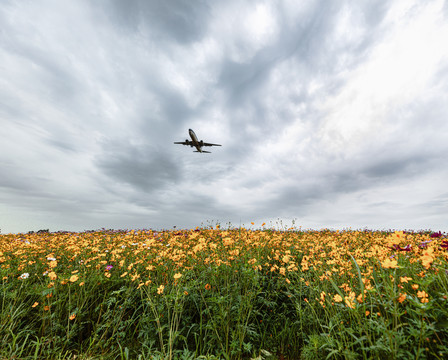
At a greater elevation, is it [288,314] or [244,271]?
[244,271]


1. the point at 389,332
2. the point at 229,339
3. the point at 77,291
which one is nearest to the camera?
the point at 389,332

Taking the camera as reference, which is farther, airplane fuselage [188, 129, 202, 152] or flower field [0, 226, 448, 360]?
airplane fuselage [188, 129, 202, 152]

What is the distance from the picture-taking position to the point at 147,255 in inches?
187

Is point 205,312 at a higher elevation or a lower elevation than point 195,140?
lower

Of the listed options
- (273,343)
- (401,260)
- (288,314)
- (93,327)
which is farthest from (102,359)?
(401,260)

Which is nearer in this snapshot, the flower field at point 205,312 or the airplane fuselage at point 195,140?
the flower field at point 205,312

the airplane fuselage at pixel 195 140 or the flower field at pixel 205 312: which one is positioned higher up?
the airplane fuselage at pixel 195 140

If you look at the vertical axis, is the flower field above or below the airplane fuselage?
below

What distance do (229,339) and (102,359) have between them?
1.66m

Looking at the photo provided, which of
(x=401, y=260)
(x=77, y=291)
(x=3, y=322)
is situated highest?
(x=401, y=260)

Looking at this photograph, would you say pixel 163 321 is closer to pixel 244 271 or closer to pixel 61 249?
pixel 244 271

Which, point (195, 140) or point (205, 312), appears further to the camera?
point (195, 140)

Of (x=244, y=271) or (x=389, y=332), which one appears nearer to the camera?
(x=389, y=332)

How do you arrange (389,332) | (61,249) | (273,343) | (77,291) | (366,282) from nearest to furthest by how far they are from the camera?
(389,332) → (366,282) → (273,343) → (77,291) → (61,249)
